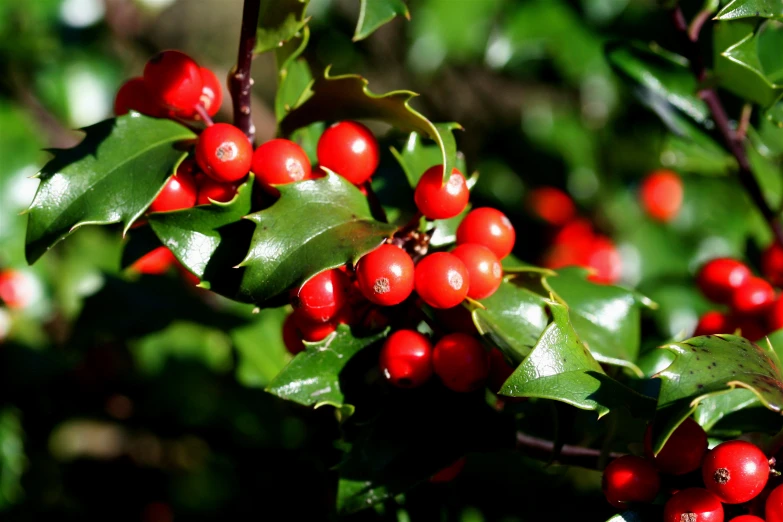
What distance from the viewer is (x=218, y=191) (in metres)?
1.11

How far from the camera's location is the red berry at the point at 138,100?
3.82 ft

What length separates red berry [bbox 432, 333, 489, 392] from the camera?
100cm

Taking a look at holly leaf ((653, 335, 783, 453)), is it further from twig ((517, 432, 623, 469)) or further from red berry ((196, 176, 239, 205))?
red berry ((196, 176, 239, 205))

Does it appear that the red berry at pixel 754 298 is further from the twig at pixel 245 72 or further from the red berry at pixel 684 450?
the twig at pixel 245 72

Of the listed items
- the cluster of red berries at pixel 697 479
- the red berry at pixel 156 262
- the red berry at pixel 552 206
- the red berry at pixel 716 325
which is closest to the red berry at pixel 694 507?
the cluster of red berries at pixel 697 479

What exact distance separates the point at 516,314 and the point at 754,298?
24.8 inches

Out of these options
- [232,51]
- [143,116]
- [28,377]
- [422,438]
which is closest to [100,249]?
[28,377]

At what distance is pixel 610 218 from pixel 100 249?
1.93 meters

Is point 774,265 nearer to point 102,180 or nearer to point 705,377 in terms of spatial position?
point 705,377

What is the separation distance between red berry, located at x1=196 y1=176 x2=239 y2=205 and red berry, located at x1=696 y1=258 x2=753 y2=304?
107 cm

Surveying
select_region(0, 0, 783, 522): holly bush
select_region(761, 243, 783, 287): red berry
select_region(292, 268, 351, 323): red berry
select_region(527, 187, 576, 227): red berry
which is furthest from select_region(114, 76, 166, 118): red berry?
select_region(527, 187, 576, 227): red berry

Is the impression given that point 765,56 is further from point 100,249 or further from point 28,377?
point 100,249

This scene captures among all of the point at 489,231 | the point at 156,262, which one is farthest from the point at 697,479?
the point at 156,262

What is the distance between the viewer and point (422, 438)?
108 centimetres
